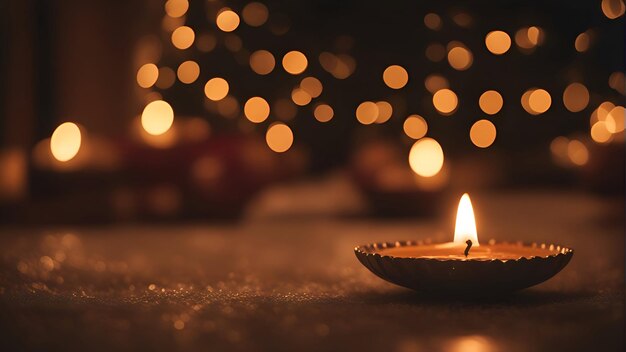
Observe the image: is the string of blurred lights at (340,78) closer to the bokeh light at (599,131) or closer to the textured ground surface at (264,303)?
the bokeh light at (599,131)

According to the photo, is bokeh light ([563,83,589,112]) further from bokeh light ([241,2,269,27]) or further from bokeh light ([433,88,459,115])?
bokeh light ([241,2,269,27])

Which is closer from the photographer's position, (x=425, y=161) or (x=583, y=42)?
(x=425, y=161)

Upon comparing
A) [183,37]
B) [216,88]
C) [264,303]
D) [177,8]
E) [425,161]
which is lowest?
[264,303]

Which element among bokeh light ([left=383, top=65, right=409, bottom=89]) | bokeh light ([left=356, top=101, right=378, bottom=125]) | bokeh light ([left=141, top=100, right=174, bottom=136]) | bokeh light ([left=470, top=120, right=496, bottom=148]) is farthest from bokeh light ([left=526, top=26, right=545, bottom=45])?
bokeh light ([left=356, top=101, right=378, bottom=125])

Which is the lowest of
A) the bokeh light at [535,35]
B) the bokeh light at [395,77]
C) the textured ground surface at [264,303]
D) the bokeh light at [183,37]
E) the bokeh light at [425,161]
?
the textured ground surface at [264,303]

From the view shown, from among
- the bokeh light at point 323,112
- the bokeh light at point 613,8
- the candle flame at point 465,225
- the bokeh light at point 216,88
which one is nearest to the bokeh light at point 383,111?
the bokeh light at point 323,112

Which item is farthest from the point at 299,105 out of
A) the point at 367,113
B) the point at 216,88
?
the point at 216,88

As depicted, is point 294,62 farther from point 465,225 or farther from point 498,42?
point 465,225
